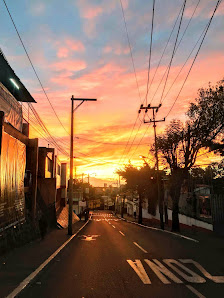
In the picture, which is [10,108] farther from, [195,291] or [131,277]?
[195,291]

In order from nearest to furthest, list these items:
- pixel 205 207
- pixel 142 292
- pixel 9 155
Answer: pixel 142 292
pixel 9 155
pixel 205 207

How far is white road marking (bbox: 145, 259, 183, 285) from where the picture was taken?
6717mm

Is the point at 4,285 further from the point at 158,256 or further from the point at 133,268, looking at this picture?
the point at 158,256

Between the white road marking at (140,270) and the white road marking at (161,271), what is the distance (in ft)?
1.09

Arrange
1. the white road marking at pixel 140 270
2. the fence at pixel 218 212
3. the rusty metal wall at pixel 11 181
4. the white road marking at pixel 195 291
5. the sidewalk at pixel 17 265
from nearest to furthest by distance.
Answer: the white road marking at pixel 195 291
the sidewalk at pixel 17 265
the white road marking at pixel 140 270
the rusty metal wall at pixel 11 181
the fence at pixel 218 212

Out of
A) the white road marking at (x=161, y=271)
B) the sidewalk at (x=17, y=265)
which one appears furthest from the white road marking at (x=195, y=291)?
the sidewalk at (x=17, y=265)

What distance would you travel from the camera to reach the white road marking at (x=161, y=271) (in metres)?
6.72

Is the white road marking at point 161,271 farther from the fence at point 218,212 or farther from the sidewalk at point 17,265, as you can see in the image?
the fence at point 218,212

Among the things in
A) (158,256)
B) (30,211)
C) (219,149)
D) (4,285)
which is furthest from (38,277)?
(219,149)

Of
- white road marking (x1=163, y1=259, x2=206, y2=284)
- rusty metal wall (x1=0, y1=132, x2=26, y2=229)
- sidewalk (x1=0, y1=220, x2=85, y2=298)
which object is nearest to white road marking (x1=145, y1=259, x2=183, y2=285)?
white road marking (x1=163, y1=259, x2=206, y2=284)

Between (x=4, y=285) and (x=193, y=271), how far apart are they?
5.42 m

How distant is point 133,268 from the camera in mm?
8086

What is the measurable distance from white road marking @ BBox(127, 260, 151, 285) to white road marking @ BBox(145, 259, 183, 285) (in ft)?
1.09

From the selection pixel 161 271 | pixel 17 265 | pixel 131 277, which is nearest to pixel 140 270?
pixel 161 271
